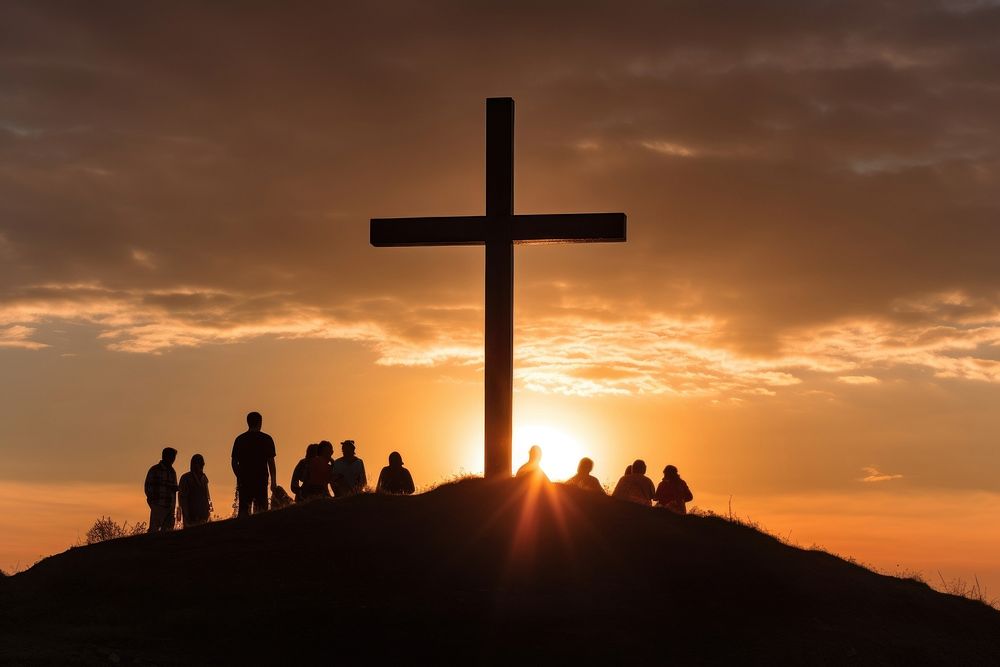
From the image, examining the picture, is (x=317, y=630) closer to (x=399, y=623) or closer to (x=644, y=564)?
(x=399, y=623)

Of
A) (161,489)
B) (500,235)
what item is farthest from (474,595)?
(161,489)

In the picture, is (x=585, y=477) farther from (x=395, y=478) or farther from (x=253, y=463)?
(x=253, y=463)

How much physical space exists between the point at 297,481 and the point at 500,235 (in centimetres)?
542

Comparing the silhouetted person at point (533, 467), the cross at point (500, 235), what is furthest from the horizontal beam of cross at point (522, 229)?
the silhouetted person at point (533, 467)

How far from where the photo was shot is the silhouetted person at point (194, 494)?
20406 millimetres

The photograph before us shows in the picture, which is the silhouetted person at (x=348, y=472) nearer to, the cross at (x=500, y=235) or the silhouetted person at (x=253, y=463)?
the silhouetted person at (x=253, y=463)

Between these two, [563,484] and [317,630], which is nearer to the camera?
[317,630]

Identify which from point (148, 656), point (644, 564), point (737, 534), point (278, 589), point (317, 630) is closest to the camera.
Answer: point (148, 656)

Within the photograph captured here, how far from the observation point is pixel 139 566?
16109 mm

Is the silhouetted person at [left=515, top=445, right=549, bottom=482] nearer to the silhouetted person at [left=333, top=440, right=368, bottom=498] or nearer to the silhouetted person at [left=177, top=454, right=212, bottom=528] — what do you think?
the silhouetted person at [left=333, top=440, right=368, bottom=498]

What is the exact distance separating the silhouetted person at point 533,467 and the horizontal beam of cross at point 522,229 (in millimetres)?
3443

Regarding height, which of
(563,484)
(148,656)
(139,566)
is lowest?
(148,656)

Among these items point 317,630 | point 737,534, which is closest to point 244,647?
point 317,630

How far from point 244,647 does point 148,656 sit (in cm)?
105
